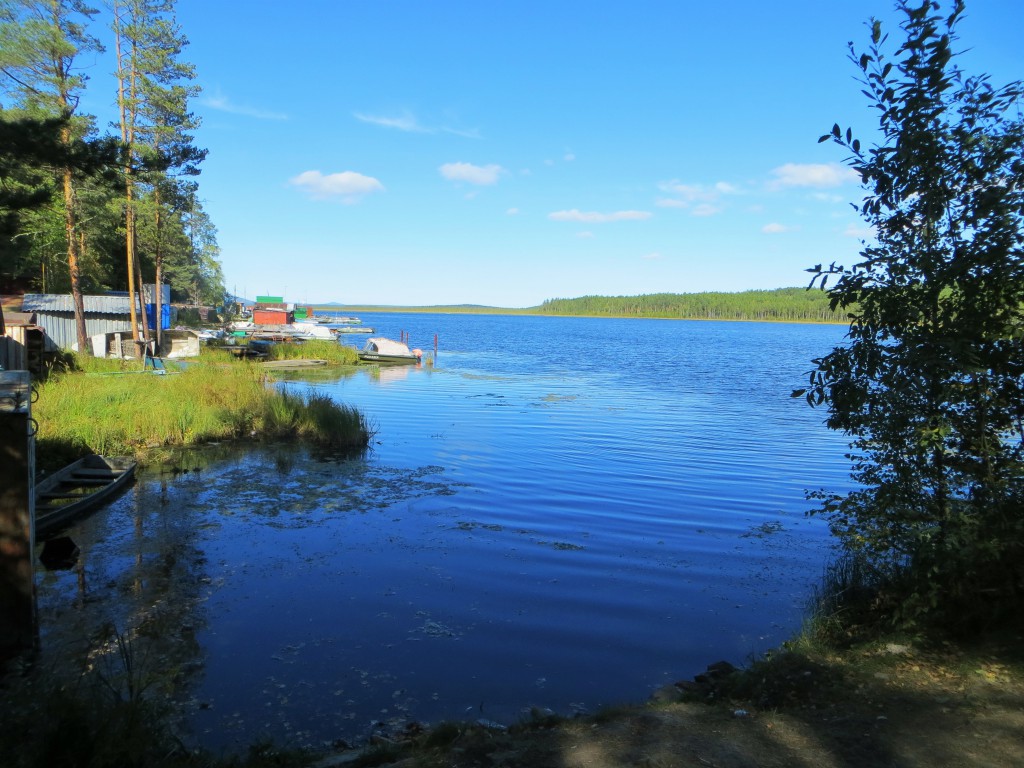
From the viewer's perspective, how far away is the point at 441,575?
832 centimetres

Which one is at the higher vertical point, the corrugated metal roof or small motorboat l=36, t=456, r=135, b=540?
the corrugated metal roof

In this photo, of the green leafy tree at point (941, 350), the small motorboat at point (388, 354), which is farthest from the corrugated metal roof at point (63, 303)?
the green leafy tree at point (941, 350)

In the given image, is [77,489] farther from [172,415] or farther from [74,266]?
[74,266]

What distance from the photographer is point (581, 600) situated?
7.57 meters

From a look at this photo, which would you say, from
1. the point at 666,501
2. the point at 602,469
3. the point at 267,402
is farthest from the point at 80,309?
the point at 666,501

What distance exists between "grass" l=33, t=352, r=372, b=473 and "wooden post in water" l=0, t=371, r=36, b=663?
7813 millimetres

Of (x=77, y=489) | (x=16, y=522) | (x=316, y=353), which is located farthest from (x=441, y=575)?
(x=316, y=353)

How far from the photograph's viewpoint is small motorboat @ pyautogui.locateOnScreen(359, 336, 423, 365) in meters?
40.9

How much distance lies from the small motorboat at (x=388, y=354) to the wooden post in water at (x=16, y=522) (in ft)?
114

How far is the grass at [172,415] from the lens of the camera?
1422 cm

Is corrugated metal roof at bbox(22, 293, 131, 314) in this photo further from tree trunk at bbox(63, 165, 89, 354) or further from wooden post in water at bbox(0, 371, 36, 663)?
wooden post in water at bbox(0, 371, 36, 663)

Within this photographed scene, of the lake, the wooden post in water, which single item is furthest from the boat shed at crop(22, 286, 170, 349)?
the wooden post in water

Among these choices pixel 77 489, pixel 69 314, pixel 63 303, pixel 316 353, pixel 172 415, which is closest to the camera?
pixel 77 489

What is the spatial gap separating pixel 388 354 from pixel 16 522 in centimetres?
3623
